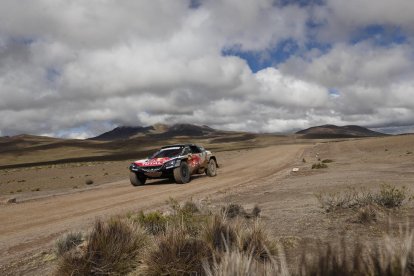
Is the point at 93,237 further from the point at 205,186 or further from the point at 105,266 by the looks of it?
the point at 205,186

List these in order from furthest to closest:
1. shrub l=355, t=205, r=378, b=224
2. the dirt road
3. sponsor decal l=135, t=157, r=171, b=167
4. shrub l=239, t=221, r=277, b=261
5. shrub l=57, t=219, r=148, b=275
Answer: sponsor decal l=135, t=157, r=171, b=167 < the dirt road < shrub l=355, t=205, r=378, b=224 < shrub l=239, t=221, r=277, b=261 < shrub l=57, t=219, r=148, b=275

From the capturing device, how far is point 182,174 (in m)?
18.3

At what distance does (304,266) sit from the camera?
317 centimetres

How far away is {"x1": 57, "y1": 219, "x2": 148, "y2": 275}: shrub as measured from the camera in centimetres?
524

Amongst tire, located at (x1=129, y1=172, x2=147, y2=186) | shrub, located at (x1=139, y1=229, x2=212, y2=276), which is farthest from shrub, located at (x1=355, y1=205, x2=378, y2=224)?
tire, located at (x1=129, y1=172, x2=147, y2=186)

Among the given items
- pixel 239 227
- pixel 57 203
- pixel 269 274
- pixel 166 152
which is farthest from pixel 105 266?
pixel 166 152

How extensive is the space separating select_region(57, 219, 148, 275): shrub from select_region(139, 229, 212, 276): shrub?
0.47 m

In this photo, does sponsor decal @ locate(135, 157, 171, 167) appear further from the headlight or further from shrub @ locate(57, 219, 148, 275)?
shrub @ locate(57, 219, 148, 275)

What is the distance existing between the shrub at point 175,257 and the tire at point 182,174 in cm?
1272

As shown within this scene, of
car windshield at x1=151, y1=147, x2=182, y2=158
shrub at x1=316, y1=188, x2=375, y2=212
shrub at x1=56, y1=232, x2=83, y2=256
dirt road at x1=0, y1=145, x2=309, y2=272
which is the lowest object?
dirt road at x1=0, y1=145, x2=309, y2=272

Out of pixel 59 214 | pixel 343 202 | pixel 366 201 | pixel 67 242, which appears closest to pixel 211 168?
pixel 59 214

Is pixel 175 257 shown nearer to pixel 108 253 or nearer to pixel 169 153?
pixel 108 253

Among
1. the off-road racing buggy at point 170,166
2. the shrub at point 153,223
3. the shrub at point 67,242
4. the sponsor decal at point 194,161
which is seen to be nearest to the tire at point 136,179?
the off-road racing buggy at point 170,166

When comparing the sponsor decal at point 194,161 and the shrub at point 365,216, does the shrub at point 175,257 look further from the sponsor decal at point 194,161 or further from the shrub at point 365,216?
the sponsor decal at point 194,161
